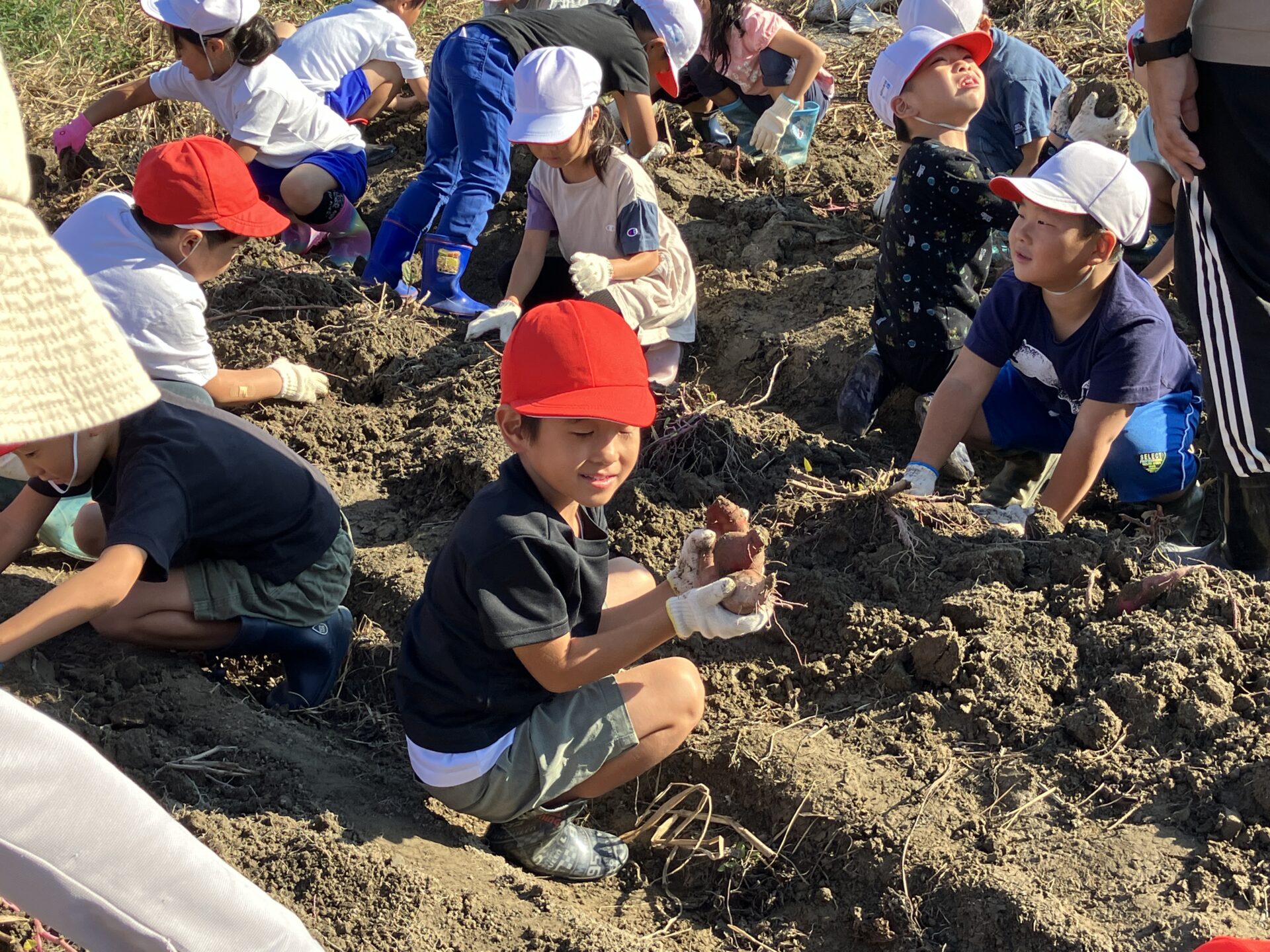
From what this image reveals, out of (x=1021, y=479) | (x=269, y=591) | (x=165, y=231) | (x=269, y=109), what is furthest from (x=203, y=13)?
(x=1021, y=479)

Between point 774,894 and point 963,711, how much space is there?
0.59m

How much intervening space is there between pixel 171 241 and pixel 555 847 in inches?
80.1

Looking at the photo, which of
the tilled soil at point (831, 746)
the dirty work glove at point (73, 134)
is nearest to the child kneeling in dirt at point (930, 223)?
the tilled soil at point (831, 746)

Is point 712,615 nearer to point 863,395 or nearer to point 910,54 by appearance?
point 863,395

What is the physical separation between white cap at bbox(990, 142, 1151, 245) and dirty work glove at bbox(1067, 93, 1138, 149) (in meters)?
1.69

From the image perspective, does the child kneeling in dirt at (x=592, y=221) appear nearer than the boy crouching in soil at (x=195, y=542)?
No

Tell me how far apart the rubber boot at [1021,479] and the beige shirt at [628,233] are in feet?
4.02

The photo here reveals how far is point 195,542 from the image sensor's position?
289 cm

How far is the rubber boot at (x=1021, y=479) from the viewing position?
3.84m

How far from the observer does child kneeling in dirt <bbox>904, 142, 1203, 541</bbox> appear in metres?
3.30

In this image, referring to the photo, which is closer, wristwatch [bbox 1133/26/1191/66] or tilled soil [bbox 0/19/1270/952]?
tilled soil [bbox 0/19/1270/952]

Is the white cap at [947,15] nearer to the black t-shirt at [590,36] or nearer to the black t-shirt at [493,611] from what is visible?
the black t-shirt at [590,36]

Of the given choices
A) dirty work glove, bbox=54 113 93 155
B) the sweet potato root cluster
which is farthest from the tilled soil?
dirty work glove, bbox=54 113 93 155

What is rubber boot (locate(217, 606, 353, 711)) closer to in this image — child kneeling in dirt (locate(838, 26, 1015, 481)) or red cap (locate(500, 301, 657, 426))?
red cap (locate(500, 301, 657, 426))
